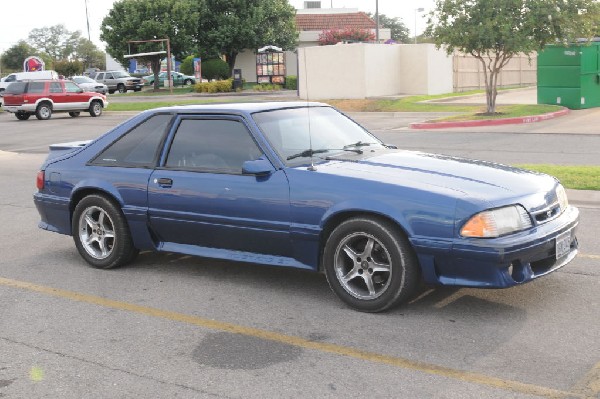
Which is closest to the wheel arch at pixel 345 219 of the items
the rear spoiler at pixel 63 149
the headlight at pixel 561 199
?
the headlight at pixel 561 199

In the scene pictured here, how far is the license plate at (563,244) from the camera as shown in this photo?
5398mm

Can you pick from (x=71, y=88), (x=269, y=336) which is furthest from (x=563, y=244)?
(x=71, y=88)

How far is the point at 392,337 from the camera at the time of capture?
5031 mm

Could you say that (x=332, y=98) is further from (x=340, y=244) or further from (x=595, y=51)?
(x=340, y=244)

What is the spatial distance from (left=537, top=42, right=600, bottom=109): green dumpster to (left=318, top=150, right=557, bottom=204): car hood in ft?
65.6

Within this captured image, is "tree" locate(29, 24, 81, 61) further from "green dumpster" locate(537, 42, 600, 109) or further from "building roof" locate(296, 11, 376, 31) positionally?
"green dumpster" locate(537, 42, 600, 109)

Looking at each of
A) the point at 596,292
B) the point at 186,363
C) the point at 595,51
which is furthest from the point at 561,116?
the point at 186,363

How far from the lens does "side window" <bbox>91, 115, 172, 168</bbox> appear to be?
6711 millimetres

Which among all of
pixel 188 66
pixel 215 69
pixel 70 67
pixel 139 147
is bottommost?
pixel 139 147

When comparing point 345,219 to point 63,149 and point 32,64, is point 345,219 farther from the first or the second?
point 32,64

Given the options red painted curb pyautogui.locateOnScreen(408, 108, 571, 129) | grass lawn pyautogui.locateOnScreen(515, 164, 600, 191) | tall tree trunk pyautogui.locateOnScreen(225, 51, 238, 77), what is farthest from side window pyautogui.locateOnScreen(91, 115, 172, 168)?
tall tree trunk pyautogui.locateOnScreen(225, 51, 238, 77)

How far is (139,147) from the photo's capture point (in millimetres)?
6805

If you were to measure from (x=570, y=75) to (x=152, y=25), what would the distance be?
35.5 m

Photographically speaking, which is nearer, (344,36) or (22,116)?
(22,116)
